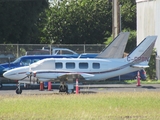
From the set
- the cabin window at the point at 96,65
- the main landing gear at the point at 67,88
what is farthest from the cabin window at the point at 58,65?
the cabin window at the point at 96,65

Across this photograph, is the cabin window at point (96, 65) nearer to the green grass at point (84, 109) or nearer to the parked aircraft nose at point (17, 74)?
the parked aircraft nose at point (17, 74)

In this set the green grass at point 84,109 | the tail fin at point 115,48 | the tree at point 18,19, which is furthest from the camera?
the tree at point 18,19

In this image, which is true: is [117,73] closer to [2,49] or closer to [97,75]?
[97,75]

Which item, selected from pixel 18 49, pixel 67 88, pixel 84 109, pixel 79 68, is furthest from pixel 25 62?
pixel 84 109

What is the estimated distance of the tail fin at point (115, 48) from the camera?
31.6 meters

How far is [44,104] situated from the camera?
62.3ft

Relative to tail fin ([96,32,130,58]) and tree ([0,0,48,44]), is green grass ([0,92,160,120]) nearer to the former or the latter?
tail fin ([96,32,130,58])

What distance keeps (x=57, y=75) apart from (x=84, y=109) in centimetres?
1137

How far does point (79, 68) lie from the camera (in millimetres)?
29438

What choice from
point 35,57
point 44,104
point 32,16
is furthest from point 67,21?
point 44,104

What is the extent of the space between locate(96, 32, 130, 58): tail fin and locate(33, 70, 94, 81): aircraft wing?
3.16 metres

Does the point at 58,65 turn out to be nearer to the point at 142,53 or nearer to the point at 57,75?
the point at 57,75

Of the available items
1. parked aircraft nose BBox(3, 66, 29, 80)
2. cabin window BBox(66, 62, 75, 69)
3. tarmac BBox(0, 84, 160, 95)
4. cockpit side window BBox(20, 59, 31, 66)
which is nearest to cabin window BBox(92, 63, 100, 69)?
cabin window BBox(66, 62, 75, 69)

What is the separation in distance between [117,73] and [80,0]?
1425 inches
